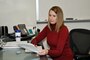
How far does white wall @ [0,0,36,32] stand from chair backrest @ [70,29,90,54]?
787 millimetres

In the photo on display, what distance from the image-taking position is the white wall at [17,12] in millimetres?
2809

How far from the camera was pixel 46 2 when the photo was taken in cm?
285

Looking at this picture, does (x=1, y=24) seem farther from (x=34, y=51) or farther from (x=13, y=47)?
(x=34, y=51)

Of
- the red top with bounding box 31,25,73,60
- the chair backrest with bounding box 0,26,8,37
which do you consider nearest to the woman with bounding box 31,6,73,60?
the red top with bounding box 31,25,73,60

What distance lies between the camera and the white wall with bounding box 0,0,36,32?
281 cm

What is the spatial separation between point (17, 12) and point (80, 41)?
45.7 inches

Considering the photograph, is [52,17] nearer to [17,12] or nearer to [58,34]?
[58,34]

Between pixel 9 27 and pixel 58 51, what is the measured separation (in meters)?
1.34

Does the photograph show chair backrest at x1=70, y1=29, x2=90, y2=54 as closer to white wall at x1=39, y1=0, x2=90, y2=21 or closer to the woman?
the woman

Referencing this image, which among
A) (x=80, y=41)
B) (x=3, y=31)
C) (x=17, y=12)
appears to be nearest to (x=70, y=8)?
(x=80, y=41)

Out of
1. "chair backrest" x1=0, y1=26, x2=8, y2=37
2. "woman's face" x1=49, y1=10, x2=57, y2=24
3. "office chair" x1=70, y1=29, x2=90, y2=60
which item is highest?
"woman's face" x1=49, y1=10, x2=57, y2=24

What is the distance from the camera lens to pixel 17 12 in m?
2.84

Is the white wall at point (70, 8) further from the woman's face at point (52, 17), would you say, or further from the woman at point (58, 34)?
the woman's face at point (52, 17)

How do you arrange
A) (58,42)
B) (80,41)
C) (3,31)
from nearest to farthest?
(58,42) → (80,41) → (3,31)
